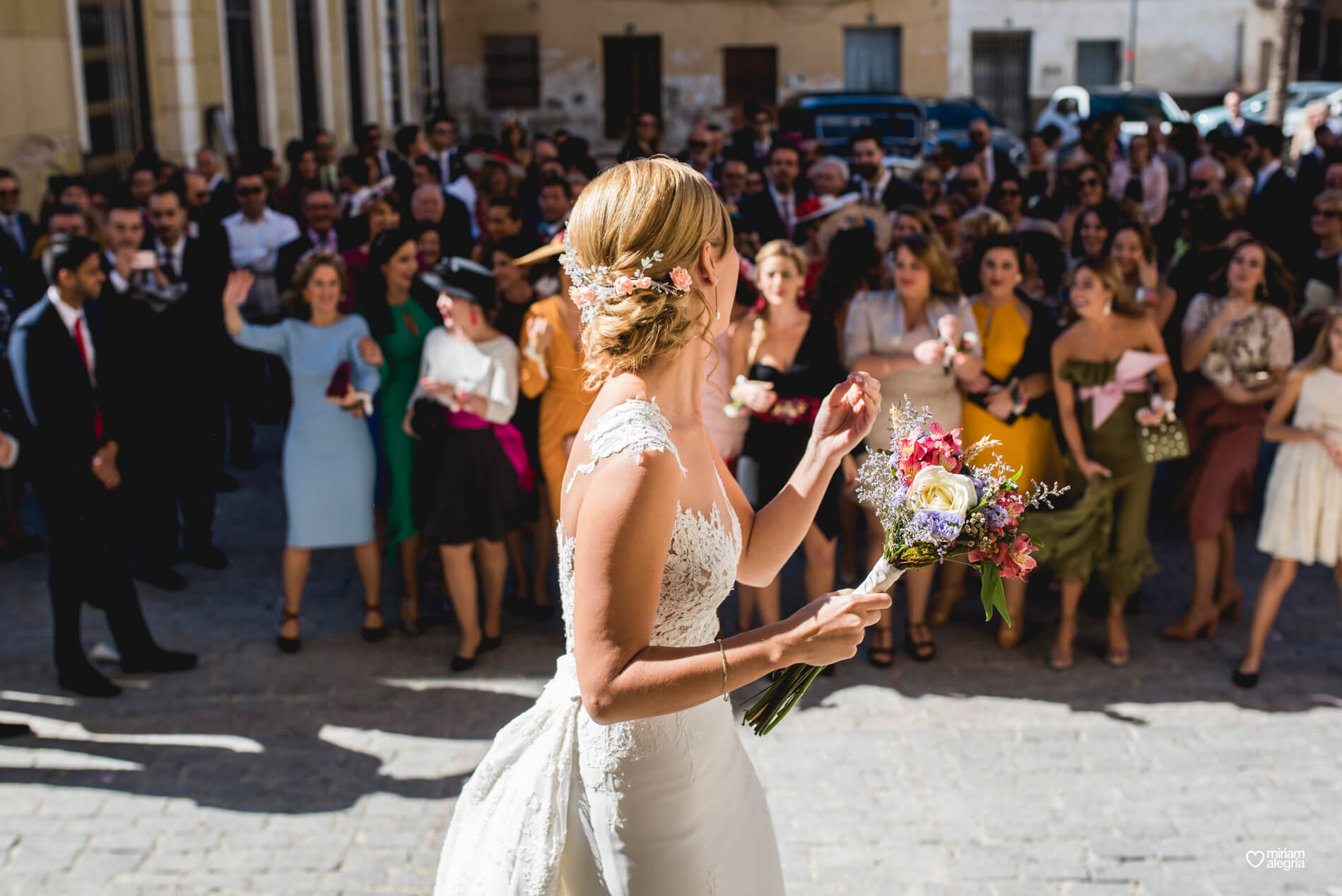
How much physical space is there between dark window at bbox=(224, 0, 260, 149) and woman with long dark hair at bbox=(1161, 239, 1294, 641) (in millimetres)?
11636

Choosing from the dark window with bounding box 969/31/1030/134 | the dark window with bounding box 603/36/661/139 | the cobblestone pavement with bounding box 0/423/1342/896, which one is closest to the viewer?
the cobblestone pavement with bounding box 0/423/1342/896

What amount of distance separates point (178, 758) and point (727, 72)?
26.8m

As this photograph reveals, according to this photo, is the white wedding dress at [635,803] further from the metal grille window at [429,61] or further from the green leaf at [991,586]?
the metal grille window at [429,61]

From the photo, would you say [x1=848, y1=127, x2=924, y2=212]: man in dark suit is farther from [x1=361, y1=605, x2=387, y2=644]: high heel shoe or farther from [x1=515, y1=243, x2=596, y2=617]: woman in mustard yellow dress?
[x1=361, y1=605, x2=387, y2=644]: high heel shoe

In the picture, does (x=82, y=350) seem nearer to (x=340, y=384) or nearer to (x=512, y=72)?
(x=340, y=384)

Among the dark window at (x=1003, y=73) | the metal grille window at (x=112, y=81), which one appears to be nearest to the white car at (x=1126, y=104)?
the dark window at (x=1003, y=73)

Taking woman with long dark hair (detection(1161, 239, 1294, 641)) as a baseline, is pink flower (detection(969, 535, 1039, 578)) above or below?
above

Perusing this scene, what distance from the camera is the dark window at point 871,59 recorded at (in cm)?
3061

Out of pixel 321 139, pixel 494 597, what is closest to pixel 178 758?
pixel 494 597

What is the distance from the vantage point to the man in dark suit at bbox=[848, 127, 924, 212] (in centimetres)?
1010

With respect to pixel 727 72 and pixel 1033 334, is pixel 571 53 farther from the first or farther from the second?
pixel 1033 334

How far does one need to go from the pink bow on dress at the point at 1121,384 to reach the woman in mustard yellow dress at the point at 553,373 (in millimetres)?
2365

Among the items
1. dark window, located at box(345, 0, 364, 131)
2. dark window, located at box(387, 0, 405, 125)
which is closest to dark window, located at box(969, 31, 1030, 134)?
dark window, located at box(387, 0, 405, 125)

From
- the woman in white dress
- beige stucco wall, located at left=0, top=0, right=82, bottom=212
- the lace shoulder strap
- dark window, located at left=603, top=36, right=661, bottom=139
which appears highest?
dark window, located at left=603, top=36, right=661, bottom=139
